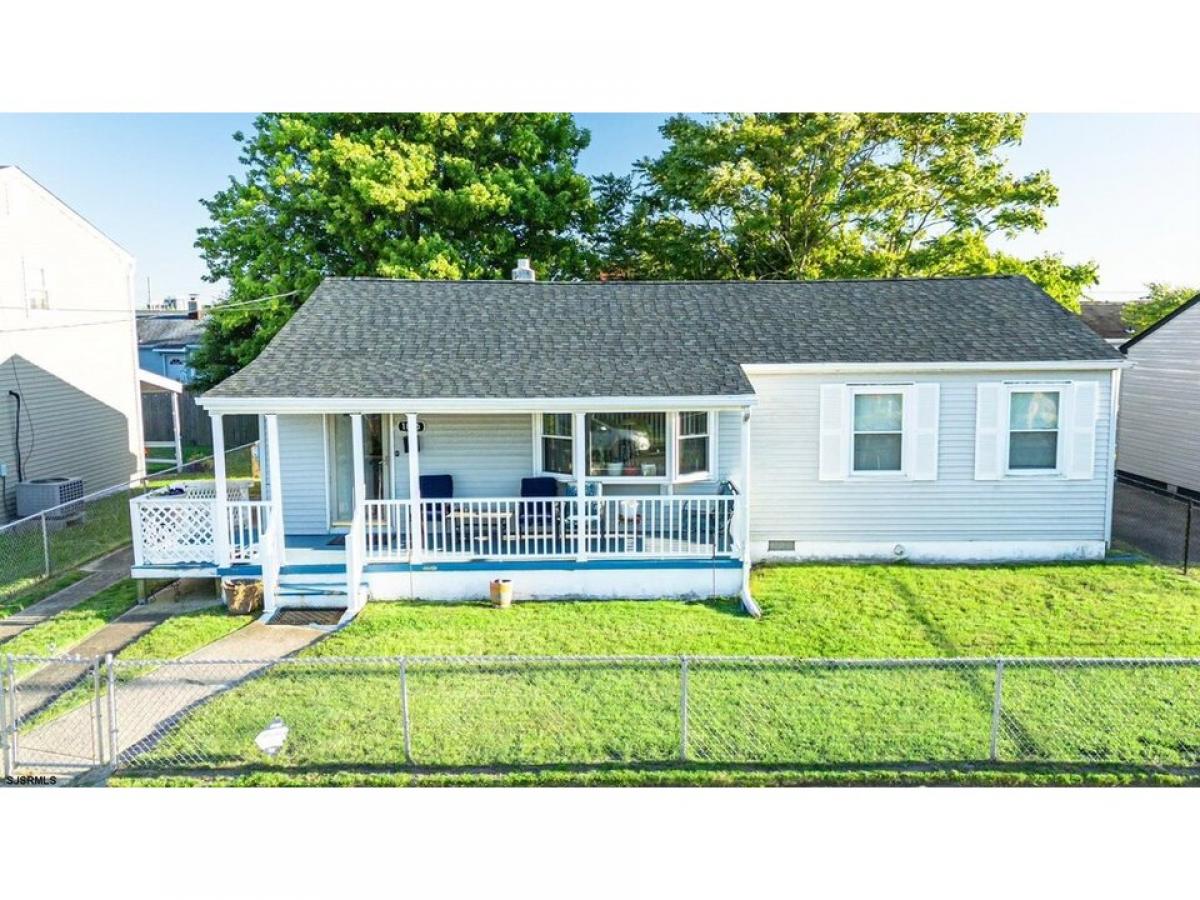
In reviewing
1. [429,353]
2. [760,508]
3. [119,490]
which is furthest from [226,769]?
[119,490]

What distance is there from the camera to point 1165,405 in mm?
18562

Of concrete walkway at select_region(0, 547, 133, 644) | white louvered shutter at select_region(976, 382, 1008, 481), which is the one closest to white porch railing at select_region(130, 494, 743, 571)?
concrete walkway at select_region(0, 547, 133, 644)

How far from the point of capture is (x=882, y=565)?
12.8m

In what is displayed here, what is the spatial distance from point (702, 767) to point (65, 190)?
19.8 metres

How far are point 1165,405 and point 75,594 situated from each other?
69.9ft

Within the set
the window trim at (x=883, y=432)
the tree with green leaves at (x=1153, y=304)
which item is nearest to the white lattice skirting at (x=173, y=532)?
the window trim at (x=883, y=432)

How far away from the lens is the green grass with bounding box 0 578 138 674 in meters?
9.71

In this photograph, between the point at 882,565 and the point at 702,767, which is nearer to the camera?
the point at 702,767

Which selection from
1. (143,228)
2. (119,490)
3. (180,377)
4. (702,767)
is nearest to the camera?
(702,767)

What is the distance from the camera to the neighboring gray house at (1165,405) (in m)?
17.6

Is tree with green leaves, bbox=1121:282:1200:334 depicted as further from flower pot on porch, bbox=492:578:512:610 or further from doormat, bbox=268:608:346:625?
doormat, bbox=268:608:346:625

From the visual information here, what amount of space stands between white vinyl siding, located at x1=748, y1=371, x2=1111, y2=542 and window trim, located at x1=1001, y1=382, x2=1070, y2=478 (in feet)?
0.48

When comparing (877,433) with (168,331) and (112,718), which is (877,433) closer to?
(112,718)

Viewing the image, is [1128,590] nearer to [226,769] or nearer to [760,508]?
[760,508]
